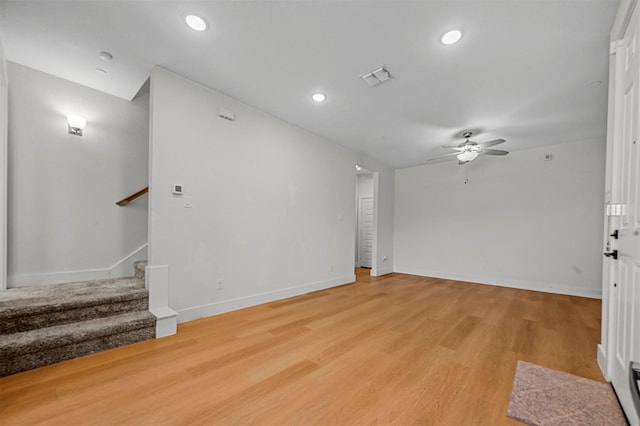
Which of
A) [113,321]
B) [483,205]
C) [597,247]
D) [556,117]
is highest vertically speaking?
[556,117]

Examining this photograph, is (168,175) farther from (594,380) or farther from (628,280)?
(594,380)

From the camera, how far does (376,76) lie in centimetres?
276

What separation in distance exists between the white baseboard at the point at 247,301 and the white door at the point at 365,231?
→ 2806 millimetres

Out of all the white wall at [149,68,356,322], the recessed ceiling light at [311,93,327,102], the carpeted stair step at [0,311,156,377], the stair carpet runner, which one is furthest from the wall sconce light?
the recessed ceiling light at [311,93,327,102]

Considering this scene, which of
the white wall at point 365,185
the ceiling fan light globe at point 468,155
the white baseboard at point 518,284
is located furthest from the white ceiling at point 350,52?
the white wall at point 365,185

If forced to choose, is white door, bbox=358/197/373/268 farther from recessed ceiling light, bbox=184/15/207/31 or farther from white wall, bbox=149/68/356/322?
recessed ceiling light, bbox=184/15/207/31

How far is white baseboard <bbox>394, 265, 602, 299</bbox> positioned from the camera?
4.50m

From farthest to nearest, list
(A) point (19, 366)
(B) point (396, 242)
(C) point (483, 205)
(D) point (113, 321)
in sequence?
(B) point (396, 242)
(C) point (483, 205)
(D) point (113, 321)
(A) point (19, 366)

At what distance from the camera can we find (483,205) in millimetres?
5574

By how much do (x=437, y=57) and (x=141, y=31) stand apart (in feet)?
8.71

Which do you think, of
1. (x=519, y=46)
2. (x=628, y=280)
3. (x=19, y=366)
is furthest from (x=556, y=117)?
(x=19, y=366)

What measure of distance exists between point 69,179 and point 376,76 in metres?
3.82

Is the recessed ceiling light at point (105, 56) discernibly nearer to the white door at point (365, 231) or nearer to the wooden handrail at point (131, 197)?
the wooden handrail at point (131, 197)

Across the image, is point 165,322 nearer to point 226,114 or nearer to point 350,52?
point 226,114
